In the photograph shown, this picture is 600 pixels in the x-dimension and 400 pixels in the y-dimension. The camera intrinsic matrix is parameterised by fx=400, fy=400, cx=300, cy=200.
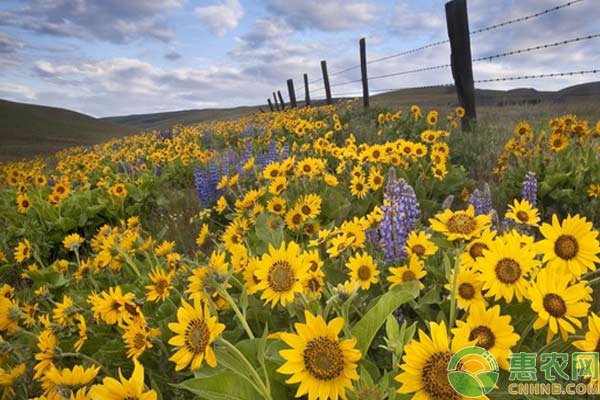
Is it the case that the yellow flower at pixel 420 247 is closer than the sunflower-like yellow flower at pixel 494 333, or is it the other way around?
the sunflower-like yellow flower at pixel 494 333

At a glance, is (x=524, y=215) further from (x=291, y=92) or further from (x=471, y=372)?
(x=291, y=92)

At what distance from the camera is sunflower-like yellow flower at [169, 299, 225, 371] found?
1.02 m

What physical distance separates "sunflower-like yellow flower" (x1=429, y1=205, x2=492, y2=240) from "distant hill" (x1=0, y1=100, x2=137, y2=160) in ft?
128

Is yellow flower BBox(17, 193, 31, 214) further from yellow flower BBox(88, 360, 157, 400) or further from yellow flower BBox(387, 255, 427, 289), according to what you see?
yellow flower BBox(387, 255, 427, 289)

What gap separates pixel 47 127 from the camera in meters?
47.4

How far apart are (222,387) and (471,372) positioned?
66 cm

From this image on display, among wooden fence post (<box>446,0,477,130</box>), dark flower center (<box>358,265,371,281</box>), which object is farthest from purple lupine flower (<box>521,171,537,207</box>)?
wooden fence post (<box>446,0,477,130</box>)

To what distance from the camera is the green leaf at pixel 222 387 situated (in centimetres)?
109

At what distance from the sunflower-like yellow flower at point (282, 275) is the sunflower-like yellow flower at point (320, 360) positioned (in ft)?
1.01

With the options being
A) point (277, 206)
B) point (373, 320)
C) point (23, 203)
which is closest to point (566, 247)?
point (373, 320)

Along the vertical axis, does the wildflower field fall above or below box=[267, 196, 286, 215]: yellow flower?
below

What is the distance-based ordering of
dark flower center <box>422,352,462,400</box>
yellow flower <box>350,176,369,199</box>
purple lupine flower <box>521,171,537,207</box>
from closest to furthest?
dark flower center <box>422,352,462,400</box>, purple lupine flower <box>521,171,537,207</box>, yellow flower <box>350,176,369,199</box>

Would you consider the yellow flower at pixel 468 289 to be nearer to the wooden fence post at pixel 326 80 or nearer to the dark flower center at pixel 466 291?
the dark flower center at pixel 466 291

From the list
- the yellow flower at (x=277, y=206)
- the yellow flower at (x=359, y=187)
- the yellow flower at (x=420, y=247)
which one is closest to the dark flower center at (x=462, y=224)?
the yellow flower at (x=420, y=247)
